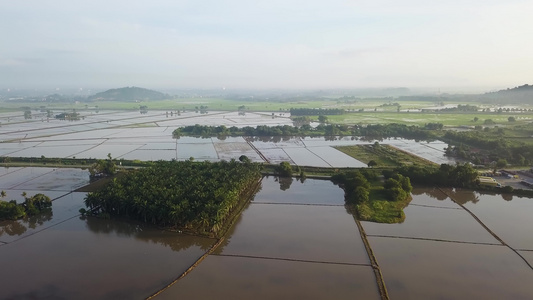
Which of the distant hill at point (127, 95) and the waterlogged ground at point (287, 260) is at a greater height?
the distant hill at point (127, 95)

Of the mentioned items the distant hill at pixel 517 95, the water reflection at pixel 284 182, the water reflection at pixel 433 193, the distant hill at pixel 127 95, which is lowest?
the water reflection at pixel 433 193

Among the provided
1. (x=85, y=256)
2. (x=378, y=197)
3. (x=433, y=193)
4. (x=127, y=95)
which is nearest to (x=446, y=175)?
(x=433, y=193)

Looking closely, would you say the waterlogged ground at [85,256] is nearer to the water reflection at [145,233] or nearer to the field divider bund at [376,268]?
the water reflection at [145,233]

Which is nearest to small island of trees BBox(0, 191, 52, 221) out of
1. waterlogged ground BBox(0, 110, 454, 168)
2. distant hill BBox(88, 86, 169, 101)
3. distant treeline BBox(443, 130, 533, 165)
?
waterlogged ground BBox(0, 110, 454, 168)

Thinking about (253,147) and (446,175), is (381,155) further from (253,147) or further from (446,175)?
(253,147)

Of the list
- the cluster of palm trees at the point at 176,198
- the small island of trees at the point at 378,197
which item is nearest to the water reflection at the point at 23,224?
the cluster of palm trees at the point at 176,198
